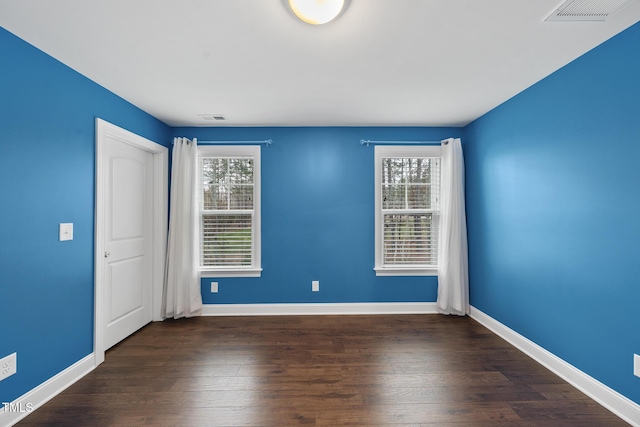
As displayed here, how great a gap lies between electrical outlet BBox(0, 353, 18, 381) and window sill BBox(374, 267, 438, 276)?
10.5 ft

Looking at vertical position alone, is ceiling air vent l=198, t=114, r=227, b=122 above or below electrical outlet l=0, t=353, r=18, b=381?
above

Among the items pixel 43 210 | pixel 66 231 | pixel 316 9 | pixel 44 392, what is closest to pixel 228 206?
pixel 66 231

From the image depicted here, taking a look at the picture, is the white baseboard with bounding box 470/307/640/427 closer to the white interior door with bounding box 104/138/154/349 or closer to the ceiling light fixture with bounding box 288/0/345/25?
the ceiling light fixture with bounding box 288/0/345/25

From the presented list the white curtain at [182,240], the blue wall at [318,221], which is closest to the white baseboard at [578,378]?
the blue wall at [318,221]

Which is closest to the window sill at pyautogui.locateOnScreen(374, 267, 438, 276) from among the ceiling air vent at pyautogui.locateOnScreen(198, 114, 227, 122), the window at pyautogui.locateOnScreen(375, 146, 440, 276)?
the window at pyautogui.locateOnScreen(375, 146, 440, 276)

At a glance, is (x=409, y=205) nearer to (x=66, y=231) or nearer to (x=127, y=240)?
(x=127, y=240)

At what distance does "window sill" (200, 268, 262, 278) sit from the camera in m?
3.63

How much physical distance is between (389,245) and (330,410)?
2197mm

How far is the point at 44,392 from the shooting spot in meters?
2.00

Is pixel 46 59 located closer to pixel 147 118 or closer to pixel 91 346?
pixel 147 118

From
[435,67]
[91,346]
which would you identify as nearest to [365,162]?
[435,67]

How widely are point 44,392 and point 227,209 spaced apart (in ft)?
7.33

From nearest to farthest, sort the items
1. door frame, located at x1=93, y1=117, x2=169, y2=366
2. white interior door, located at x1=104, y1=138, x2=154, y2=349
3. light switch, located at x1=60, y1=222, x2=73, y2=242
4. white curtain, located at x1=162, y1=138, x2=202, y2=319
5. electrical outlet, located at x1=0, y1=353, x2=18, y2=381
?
electrical outlet, located at x1=0, y1=353, x2=18, y2=381 → light switch, located at x1=60, y1=222, x2=73, y2=242 → door frame, located at x1=93, y1=117, x2=169, y2=366 → white interior door, located at x1=104, y1=138, x2=154, y2=349 → white curtain, located at x1=162, y1=138, x2=202, y2=319

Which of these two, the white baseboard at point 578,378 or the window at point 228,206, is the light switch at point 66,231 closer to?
the window at point 228,206
